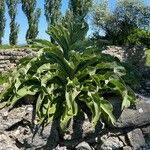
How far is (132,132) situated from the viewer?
25.3 ft

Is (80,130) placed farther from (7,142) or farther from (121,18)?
(121,18)

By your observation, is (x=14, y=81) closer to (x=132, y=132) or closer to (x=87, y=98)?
(x=87, y=98)

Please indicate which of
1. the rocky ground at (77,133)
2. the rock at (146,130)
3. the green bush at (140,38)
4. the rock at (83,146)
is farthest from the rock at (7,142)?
the green bush at (140,38)

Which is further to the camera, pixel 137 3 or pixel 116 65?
pixel 137 3

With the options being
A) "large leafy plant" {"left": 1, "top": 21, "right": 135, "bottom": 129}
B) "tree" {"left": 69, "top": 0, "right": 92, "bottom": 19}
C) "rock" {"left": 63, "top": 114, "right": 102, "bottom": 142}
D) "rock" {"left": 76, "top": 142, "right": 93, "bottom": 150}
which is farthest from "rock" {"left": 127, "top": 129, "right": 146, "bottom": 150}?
"tree" {"left": 69, "top": 0, "right": 92, "bottom": 19}

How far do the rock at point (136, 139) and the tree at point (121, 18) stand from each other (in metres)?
17.2

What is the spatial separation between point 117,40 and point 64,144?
18181mm

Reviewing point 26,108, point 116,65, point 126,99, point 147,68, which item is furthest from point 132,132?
point 147,68

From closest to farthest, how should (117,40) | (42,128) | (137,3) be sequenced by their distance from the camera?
(42,128), (117,40), (137,3)

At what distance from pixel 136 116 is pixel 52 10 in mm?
28353

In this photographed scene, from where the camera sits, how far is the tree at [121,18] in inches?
986

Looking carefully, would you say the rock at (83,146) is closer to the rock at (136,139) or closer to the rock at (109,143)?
the rock at (109,143)

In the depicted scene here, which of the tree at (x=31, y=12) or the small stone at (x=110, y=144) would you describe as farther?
the tree at (x=31, y=12)

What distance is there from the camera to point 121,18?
2612 centimetres
